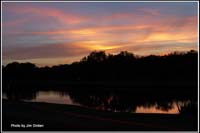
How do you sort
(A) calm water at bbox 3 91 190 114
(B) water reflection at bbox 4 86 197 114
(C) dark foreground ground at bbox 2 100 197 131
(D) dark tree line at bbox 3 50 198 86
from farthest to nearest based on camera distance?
1. (D) dark tree line at bbox 3 50 198 86
2. (A) calm water at bbox 3 91 190 114
3. (B) water reflection at bbox 4 86 197 114
4. (C) dark foreground ground at bbox 2 100 197 131

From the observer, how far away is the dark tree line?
233ft

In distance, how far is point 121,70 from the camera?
82750 mm

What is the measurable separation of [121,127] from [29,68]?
79.4 meters

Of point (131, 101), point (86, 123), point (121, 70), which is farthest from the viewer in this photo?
point (121, 70)

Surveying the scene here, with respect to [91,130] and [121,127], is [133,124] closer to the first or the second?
[121,127]

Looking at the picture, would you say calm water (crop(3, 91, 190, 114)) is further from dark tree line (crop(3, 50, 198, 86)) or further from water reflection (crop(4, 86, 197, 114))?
dark tree line (crop(3, 50, 198, 86))

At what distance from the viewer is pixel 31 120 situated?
12.5 metres

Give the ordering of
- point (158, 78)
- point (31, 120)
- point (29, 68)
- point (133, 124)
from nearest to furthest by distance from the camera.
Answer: point (133, 124), point (31, 120), point (158, 78), point (29, 68)

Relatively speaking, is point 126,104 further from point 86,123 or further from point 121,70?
point 121,70

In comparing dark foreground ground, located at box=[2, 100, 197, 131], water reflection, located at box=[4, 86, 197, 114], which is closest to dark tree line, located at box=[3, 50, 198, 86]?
water reflection, located at box=[4, 86, 197, 114]

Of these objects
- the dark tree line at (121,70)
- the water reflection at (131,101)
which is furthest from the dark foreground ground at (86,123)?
the dark tree line at (121,70)

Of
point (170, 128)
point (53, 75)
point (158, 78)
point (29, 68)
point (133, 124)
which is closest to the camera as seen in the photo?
point (170, 128)

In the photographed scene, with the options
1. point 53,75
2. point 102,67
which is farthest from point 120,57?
point 53,75

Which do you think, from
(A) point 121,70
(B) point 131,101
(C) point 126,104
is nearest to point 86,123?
(C) point 126,104
